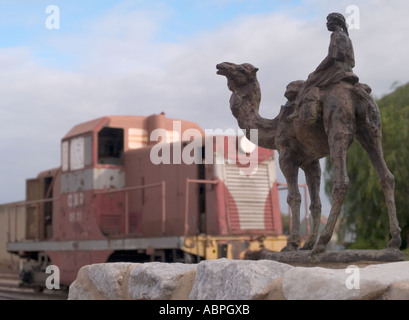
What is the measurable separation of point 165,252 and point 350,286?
8488 mm

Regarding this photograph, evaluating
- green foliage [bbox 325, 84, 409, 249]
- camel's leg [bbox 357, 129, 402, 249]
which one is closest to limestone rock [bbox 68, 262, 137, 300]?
camel's leg [bbox 357, 129, 402, 249]

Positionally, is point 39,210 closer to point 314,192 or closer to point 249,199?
point 249,199

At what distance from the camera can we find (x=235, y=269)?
3.18m

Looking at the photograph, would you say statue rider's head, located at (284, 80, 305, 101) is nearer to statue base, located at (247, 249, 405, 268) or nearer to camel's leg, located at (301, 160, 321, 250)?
camel's leg, located at (301, 160, 321, 250)

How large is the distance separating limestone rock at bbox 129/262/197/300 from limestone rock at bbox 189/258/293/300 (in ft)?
0.94

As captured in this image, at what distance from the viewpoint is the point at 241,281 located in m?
3.08

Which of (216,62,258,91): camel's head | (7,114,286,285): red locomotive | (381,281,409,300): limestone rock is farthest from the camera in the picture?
(7,114,286,285): red locomotive

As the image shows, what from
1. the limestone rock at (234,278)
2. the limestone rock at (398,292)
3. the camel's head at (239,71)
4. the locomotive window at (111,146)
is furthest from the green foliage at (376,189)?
the limestone rock at (398,292)

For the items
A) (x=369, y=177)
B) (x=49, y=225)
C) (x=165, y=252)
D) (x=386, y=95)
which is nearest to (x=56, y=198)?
(x=49, y=225)

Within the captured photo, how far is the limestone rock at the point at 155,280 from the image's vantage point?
370 cm

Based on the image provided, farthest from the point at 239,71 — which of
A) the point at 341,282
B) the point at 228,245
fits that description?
the point at 228,245

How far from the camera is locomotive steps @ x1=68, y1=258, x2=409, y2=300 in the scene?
2.62 metres

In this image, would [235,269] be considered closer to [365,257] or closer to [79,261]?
[365,257]

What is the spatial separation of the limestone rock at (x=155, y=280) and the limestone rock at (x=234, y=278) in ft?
0.94
